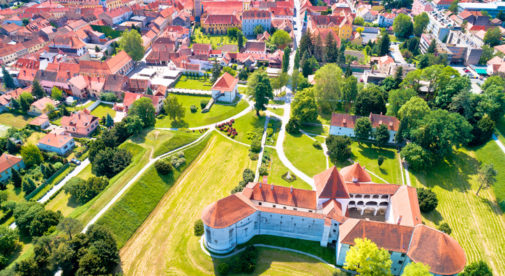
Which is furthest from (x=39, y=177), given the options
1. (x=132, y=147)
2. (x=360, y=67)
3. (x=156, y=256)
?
(x=360, y=67)

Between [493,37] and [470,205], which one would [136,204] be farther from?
[493,37]

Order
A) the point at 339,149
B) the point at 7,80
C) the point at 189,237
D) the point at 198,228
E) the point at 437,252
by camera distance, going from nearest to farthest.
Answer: the point at 437,252 < the point at 189,237 < the point at 198,228 < the point at 339,149 < the point at 7,80

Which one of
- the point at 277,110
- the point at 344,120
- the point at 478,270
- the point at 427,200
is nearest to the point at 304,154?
the point at 344,120

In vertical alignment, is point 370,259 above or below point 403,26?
below

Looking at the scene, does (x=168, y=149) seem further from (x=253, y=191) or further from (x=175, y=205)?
(x=253, y=191)

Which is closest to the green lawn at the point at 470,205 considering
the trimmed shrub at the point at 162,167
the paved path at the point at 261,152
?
the paved path at the point at 261,152

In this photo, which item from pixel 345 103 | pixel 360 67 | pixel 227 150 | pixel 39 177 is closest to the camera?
pixel 39 177

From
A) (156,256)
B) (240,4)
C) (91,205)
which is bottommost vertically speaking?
(156,256)

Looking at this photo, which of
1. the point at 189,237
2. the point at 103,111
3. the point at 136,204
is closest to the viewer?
the point at 189,237
